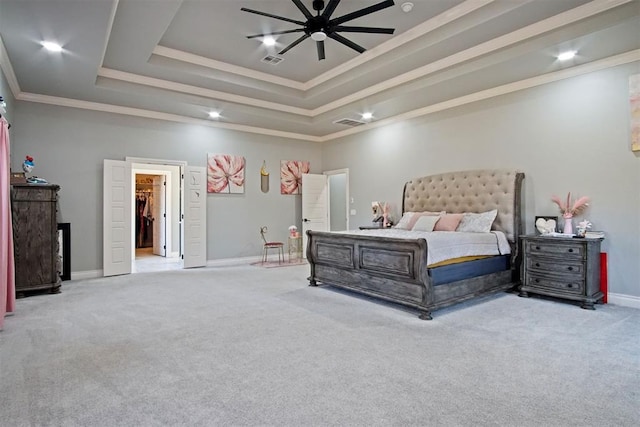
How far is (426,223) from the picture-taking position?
5.28 m

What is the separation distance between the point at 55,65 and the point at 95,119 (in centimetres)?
167

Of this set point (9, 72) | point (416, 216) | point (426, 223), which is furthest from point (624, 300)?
point (9, 72)

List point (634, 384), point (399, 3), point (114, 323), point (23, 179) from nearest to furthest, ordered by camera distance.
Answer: point (634, 384) < point (114, 323) < point (399, 3) < point (23, 179)

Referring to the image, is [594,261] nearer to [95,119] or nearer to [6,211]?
[6,211]

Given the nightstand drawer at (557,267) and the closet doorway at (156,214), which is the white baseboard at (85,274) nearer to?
the closet doorway at (156,214)

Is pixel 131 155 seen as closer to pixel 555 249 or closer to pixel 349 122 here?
pixel 349 122

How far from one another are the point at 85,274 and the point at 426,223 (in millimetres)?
5637

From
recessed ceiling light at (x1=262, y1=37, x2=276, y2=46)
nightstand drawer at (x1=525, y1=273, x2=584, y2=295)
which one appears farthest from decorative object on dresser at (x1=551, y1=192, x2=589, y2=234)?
recessed ceiling light at (x1=262, y1=37, x2=276, y2=46)

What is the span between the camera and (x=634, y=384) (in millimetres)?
2186

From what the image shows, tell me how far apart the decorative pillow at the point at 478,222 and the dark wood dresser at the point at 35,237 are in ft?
18.5

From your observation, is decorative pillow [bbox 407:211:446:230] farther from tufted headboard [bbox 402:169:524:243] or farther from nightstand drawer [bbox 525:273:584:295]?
nightstand drawer [bbox 525:273:584:295]

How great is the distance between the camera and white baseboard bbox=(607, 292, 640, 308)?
395 cm

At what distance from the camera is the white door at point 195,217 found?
22.2 ft

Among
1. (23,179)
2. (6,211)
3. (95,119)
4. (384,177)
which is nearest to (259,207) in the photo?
(384,177)
